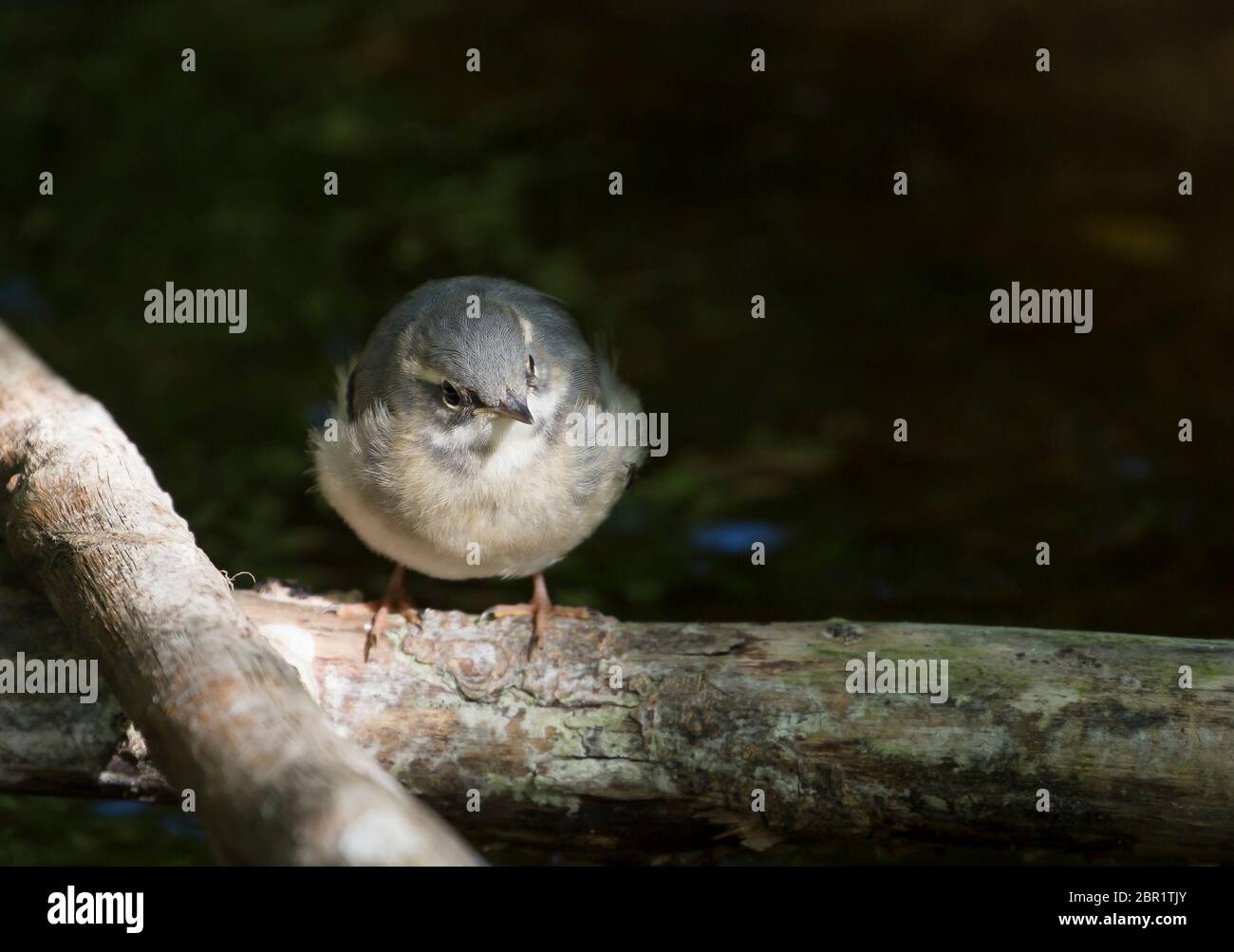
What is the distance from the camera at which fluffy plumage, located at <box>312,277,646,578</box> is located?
4.58m

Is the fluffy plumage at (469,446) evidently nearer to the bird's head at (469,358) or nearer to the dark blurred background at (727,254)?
the bird's head at (469,358)

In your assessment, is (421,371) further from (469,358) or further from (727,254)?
(727,254)

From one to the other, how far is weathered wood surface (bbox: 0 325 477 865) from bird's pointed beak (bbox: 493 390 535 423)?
1.04m

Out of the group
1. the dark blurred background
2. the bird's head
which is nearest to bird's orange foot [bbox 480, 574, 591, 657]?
the bird's head

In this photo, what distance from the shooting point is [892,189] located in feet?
33.3

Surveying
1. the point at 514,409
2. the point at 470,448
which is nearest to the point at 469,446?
the point at 470,448

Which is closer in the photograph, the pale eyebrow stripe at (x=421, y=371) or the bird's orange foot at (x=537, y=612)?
the bird's orange foot at (x=537, y=612)

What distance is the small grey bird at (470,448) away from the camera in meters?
4.57

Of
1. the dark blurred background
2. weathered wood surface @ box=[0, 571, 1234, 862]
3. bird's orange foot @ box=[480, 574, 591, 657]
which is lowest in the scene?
weathered wood surface @ box=[0, 571, 1234, 862]

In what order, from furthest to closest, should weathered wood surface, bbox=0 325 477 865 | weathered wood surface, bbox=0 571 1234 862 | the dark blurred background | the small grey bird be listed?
the dark blurred background < the small grey bird < weathered wood surface, bbox=0 571 1234 862 < weathered wood surface, bbox=0 325 477 865

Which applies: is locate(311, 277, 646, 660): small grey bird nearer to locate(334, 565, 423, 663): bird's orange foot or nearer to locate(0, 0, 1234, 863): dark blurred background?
locate(334, 565, 423, 663): bird's orange foot

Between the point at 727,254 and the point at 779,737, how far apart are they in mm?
5956

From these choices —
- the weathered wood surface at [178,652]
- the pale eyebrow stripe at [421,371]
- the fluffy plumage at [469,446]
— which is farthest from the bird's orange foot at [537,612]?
the weathered wood surface at [178,652]

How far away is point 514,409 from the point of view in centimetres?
445
